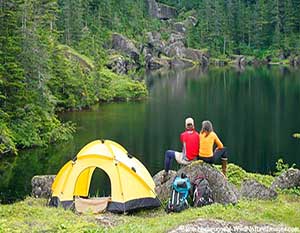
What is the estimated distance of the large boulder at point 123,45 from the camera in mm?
89438

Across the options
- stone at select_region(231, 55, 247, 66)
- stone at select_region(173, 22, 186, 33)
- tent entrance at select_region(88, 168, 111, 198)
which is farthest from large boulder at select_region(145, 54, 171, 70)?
tent entrance at select_region(88, 168, 111, 198)

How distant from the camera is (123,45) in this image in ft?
296

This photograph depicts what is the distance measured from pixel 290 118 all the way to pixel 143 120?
36.1 feet

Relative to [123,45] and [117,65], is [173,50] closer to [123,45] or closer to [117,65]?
[123,45]

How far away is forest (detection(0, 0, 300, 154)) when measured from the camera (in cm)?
3130

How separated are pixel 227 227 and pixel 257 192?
4382 millimetres

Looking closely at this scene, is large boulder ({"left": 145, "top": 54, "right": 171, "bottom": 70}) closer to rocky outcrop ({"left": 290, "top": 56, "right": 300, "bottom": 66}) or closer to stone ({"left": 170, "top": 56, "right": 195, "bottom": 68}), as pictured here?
stone ({"left": 170, "top": 56, "right": 195, "bottom": 68})

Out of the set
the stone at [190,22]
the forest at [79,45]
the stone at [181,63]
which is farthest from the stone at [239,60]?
the stone at [190,22]

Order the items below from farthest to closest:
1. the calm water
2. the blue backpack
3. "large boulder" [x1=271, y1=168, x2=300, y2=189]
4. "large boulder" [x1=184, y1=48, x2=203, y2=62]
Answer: "large boulder" [x1=184, y1=48, x2=203, y2=62]
the calm water
"large boulder" [x1=271, y1=168, x2=300, y2=189]
the blue backpack

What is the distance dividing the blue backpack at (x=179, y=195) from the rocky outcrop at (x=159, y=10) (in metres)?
110

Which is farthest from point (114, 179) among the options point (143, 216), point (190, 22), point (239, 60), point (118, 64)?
point (190, 22)

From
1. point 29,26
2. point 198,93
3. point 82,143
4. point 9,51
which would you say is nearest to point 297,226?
point 82,143

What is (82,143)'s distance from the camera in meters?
31.6

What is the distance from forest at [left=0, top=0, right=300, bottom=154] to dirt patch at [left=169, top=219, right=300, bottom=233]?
19.7 metres
